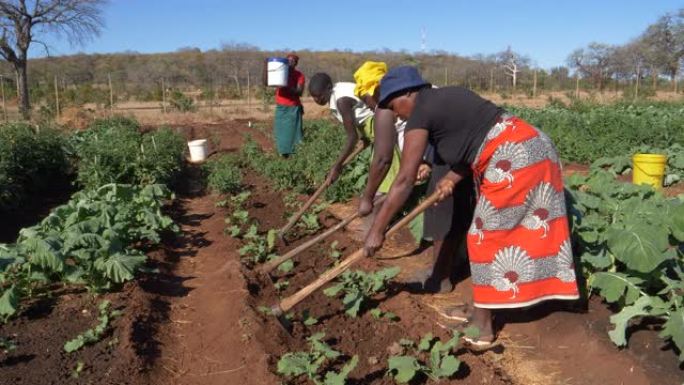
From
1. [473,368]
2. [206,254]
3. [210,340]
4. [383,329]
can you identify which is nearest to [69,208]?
[206,254]

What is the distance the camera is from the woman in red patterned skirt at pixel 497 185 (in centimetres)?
298

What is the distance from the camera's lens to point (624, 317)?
3049 millimetres

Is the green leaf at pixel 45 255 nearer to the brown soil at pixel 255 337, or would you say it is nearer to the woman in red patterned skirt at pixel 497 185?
the brown soil at pixel 255 337

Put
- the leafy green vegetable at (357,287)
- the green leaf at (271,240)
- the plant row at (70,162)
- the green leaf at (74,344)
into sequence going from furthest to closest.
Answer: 1. the plant row at (70,162)
2. the green leaf at (271,240)
3. the leafy green vegetable at (357,287)
4. the green leaf at (74,344)

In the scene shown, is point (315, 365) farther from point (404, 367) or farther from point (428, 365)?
point (428, 365)

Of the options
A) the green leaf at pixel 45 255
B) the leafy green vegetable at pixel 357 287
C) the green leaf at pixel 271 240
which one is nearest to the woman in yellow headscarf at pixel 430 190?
the leafy green vegetable at pixel 357 287

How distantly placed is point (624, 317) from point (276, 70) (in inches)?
255

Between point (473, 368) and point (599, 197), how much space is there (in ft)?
6.23

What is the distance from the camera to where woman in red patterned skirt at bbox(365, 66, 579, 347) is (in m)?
2.98

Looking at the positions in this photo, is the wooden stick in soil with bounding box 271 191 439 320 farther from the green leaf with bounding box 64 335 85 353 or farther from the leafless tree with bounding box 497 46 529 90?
the leafless tree with bounding box 497 46 529 90

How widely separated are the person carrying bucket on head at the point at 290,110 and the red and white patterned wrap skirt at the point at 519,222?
6.05 metres

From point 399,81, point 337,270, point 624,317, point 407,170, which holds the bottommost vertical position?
point 624,317

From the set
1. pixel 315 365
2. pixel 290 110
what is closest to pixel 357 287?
pixel 315 365

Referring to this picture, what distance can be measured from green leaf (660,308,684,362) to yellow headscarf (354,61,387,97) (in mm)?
2170
